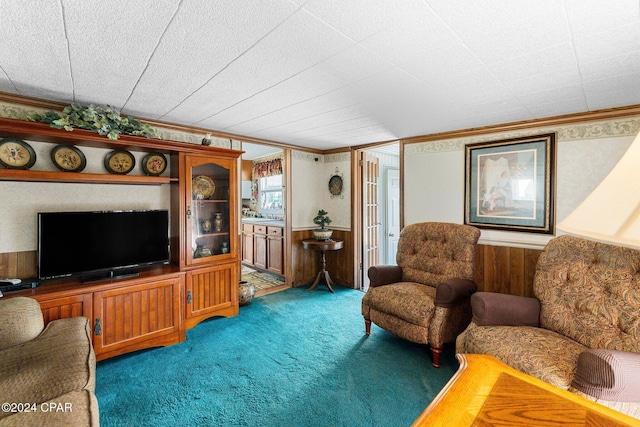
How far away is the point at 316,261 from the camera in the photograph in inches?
188

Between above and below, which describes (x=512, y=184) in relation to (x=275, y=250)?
above

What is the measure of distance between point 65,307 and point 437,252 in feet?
10.5

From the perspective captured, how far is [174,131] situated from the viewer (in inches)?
→ 128

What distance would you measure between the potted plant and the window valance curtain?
57.4 inches

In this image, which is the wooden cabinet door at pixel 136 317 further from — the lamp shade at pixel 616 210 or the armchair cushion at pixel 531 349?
the lamp shade at pixel 616 210

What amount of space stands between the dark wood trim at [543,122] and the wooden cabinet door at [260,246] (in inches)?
116

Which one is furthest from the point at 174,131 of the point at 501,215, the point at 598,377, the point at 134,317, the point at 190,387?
the point at 598,377

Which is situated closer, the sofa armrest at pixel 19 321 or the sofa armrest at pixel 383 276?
the sofa armrest at pixel 19 321

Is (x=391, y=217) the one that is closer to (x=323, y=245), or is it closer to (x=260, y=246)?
(x=323, y=245)

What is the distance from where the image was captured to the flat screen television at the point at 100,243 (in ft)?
7.67

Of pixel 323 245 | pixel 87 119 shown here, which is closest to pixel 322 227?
pixel 323 245

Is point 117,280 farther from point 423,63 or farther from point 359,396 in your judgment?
point 423,63

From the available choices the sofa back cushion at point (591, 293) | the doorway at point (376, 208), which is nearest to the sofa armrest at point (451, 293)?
the sofa back cushion at point (591, 293)

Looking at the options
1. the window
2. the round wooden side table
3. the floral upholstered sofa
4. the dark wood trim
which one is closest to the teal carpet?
the floral upholstered sofa
